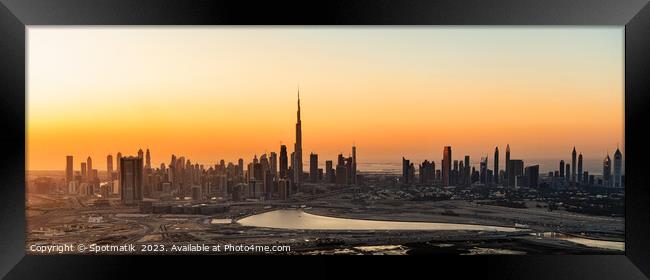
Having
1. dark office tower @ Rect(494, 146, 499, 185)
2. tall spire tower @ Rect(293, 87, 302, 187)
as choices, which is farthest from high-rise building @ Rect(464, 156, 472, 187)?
tall spire tower @ Rect(293, 87, 302, 187)

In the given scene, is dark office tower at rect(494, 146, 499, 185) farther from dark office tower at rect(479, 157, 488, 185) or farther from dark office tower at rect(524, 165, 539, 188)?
dark office tower at rect(524, 165, 539, 188)

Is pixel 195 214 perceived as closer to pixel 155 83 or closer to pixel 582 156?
pixel 155 83

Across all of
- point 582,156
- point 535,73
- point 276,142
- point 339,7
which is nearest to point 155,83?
point 276,142

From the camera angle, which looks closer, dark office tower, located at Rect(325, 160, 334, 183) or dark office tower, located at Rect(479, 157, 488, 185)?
dark office tower, located at Rect(325, 160, 334, 183)

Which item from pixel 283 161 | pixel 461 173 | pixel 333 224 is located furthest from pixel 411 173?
pixel 283 161

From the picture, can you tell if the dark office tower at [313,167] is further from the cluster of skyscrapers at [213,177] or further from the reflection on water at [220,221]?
the reflection on water at [220,221]

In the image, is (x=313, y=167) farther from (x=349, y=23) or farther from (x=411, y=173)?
(x=349, y=23)
